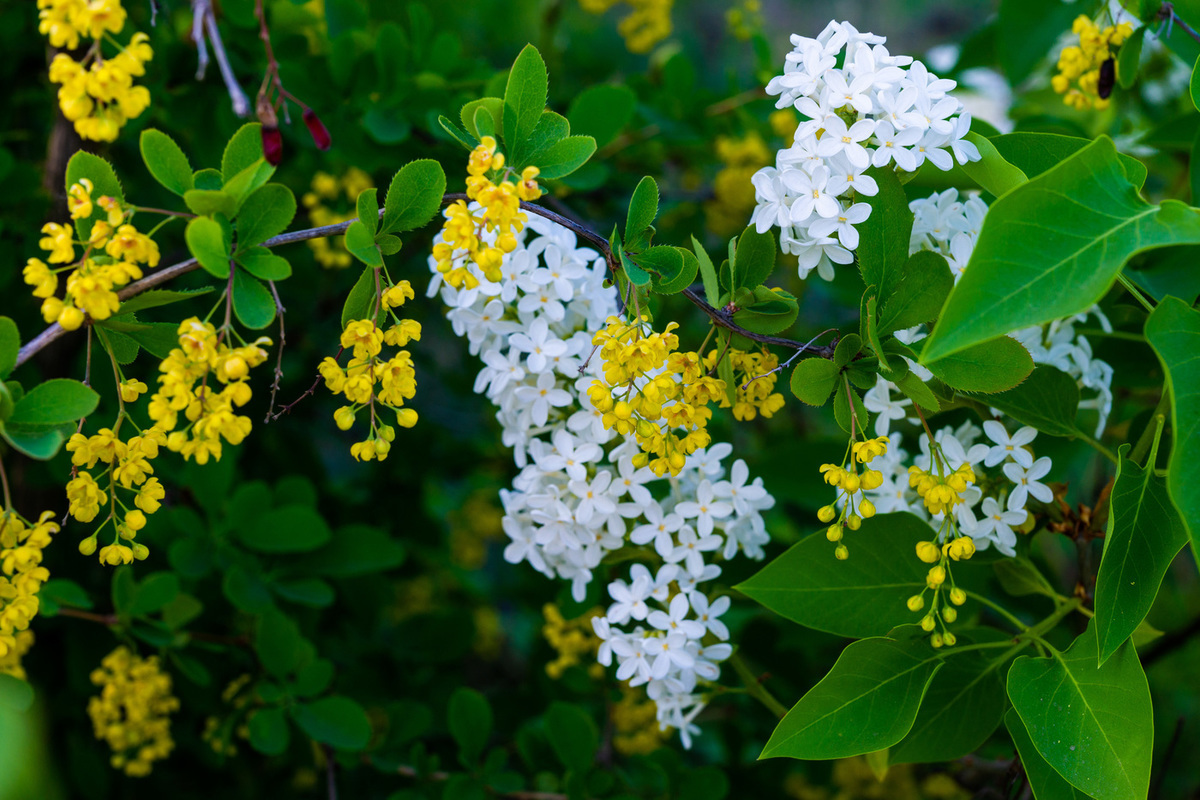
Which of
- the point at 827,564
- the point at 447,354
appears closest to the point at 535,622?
the point at 447,354

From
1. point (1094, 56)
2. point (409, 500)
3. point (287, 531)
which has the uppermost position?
point (1094, 56)

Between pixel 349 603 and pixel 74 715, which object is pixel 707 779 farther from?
pixel 74 715

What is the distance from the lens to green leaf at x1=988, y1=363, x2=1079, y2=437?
0.81m

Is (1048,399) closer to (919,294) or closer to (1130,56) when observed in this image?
(919,294)

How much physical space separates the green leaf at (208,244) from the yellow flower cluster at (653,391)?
0.25 meters

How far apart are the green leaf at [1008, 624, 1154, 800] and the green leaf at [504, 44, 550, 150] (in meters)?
0.56

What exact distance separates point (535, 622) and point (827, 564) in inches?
54.4

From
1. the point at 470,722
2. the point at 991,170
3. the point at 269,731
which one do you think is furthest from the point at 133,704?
the point at 991,170

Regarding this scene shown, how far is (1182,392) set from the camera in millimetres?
571

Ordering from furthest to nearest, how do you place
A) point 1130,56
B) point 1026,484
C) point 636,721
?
point 636,721
point 1130,56
point 1026,484

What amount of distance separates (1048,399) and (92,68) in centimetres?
79

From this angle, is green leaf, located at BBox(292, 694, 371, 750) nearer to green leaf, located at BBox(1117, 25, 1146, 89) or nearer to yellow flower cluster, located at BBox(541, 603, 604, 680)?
yellow flower cluster, located at BBox(541, 603, 604, 680)

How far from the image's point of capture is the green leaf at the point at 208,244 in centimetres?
59

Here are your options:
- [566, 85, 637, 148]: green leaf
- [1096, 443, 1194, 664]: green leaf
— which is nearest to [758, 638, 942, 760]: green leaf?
[1096, 443, 1194, 664]: green leaf
